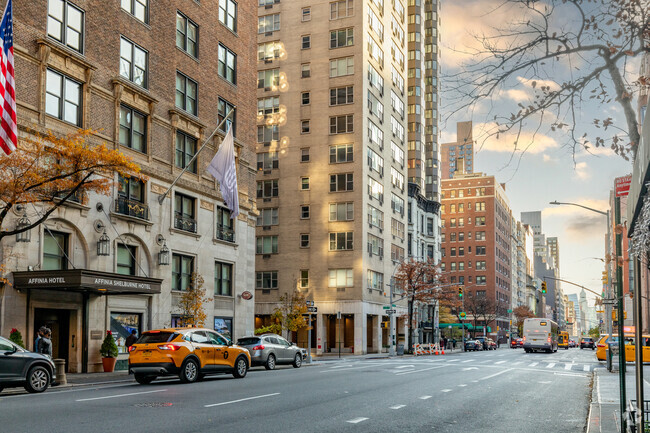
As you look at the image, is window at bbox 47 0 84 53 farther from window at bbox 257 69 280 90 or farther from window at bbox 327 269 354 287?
→ window at bbox 257 69 280 90

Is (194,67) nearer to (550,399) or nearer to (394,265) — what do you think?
(550,399)

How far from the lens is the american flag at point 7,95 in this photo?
1847 centimetres

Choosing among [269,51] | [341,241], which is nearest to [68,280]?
[341,241]

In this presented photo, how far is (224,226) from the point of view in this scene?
140 feet

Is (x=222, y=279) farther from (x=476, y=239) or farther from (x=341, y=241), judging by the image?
(x=476, y=239)

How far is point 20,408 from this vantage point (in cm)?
1492

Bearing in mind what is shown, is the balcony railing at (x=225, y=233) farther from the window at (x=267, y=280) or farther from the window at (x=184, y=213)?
the window at (x=267, y=280)

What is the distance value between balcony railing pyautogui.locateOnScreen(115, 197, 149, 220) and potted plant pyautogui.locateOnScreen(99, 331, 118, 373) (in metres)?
6.23

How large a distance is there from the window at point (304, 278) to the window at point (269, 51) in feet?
72.1

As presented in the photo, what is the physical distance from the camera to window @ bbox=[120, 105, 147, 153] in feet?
110

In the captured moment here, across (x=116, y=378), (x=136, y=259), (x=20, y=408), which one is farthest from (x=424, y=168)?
(x=20, y=408)

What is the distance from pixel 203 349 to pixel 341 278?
4203 cm

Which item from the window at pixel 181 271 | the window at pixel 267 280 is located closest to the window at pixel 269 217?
the window at pixel 267 280

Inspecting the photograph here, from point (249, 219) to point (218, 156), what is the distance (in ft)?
41.5
